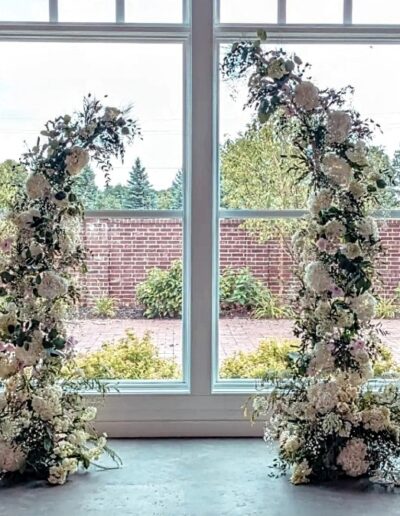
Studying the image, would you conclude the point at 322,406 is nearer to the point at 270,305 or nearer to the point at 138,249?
the point at 270,305

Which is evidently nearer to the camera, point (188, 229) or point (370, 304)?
point (370, 304)

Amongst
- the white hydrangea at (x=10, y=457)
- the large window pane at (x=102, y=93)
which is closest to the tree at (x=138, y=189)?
the large window pane at (x=102, y=93)

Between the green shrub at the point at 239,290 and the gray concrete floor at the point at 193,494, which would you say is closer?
the gray concrete floor at the point at 193,494

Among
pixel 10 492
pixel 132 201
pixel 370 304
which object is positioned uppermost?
pixel 132 201

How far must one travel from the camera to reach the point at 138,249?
3.64 meters

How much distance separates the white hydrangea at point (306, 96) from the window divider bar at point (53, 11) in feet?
4.73

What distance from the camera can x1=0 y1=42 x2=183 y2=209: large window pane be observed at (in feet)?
11.7

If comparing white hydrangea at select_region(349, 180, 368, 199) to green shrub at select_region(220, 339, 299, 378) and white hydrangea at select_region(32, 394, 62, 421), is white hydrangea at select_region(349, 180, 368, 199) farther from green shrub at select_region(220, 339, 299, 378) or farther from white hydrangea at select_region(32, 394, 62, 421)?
white hydrangea at select_region(32, 394, 62, 421)

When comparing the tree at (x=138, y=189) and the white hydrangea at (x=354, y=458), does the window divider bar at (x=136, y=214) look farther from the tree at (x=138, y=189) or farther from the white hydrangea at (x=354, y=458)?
the white hydrangea at (x=354, y=458)

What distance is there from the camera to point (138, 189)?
3.62 meters

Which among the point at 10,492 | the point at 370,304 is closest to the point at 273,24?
the point at 370,304

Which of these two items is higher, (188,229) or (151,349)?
(188,229)

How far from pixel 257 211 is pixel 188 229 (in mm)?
388

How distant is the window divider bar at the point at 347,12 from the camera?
3568 mm
